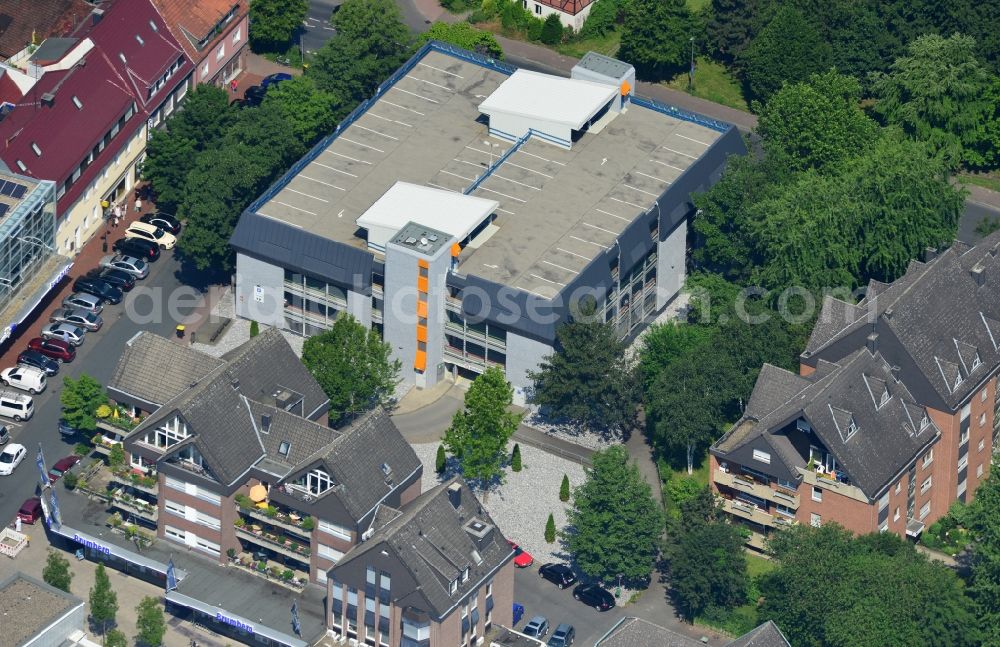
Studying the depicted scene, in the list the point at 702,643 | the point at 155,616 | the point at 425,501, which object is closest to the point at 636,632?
the point at 702,643

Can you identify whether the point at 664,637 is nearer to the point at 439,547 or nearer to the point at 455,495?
the point at 439,547

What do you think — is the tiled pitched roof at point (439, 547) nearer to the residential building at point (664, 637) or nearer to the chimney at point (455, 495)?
the chimney at point (455, 495)

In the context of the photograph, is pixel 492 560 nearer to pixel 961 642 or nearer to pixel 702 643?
pixel 702 643

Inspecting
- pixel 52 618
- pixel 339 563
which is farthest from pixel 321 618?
pixel 52 618

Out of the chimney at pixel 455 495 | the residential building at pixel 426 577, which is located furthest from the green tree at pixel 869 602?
the chimney at pixel 455 495

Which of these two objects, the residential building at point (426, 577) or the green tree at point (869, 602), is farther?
the green tree at point (869, 602)

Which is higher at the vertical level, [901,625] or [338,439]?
[338,439]

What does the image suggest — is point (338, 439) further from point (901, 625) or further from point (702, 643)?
point (901, 625)
